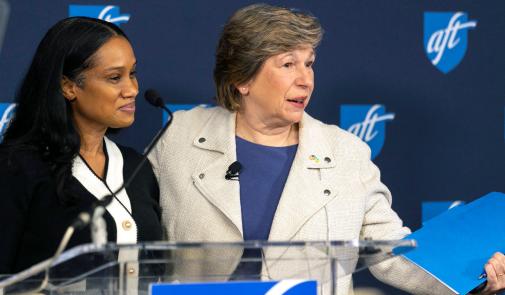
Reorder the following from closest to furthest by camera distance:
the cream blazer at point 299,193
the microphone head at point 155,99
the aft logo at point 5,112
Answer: the microphone head at point 155,99 < the cream blazer at point 299,193 < the aft logo at point 5,112

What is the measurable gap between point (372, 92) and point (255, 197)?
78 cm

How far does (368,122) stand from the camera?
3.00 m

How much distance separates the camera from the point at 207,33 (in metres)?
2.89

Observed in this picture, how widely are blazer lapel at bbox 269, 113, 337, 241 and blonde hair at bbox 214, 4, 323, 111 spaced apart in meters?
0.21

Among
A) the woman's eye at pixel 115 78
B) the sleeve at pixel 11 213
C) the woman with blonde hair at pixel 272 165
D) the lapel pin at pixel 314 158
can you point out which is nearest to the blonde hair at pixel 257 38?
the woman with blonde hair at pixel 272 165

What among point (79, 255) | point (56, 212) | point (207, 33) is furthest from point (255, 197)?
point (79, 255)

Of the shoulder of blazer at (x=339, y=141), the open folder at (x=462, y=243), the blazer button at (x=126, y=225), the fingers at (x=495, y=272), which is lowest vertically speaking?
the fingers at (x=495, y=272)

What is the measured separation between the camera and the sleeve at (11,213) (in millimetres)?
2086

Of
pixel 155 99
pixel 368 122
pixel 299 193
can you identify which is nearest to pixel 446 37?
pixel 368 122

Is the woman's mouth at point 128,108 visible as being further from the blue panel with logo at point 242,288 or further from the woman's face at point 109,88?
the blue panel with logo at point 242,288

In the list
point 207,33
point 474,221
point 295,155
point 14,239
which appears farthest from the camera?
point 207,33

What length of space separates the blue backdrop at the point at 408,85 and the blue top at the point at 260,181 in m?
0.48

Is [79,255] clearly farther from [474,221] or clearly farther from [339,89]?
[339,89]

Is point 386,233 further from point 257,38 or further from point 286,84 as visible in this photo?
point 257,38
